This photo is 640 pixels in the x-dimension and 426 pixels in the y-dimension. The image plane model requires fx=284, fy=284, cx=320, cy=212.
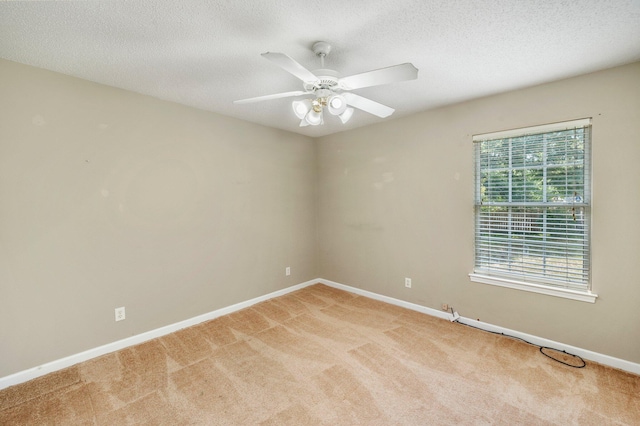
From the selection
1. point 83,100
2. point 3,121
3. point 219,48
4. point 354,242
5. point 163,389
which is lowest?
point 163,389

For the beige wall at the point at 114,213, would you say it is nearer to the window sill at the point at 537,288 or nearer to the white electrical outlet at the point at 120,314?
the white electrical outlet at the point at 120,314

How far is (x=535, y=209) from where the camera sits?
265cm

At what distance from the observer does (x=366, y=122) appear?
3.73 meters

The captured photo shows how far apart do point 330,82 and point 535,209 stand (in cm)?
227

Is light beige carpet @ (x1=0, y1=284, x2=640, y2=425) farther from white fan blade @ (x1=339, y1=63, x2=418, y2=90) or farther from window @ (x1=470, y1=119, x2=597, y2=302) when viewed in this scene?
white fan blade @ (x1=339, y1=63, x2=418, y2=90)

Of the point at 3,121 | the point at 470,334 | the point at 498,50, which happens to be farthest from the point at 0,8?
the point at 470,334

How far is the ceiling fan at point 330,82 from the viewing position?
1514mm

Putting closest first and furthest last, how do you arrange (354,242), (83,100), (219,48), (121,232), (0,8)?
(0,8) < (219,48) < (83,100) < (121,232) < (354,242)

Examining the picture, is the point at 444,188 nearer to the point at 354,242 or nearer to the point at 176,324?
the point at 354,242

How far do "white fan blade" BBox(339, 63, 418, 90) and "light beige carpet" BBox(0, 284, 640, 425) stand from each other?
2062 mm

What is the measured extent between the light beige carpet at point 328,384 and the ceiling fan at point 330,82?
6.47 ft

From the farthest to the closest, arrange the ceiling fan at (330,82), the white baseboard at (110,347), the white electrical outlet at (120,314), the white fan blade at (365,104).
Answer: the white electrical outlet at (120,314)
the white baseboard at (110,347)
the white fan blade at (365,104)
the ceiling fan at (330,82)

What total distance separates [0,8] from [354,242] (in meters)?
3.73

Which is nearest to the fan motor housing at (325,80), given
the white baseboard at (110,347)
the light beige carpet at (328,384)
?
the light beige carpet at (328,384)
